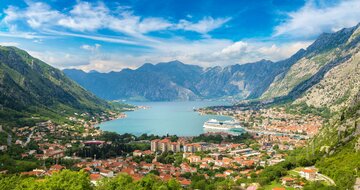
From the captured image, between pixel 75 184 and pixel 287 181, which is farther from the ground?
pixel 75 184

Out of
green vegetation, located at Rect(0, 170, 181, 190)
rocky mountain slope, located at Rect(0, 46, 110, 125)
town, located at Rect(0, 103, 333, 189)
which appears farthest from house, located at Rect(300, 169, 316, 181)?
rocky mountain slope, located at Rect(0, 46, 110, 125)

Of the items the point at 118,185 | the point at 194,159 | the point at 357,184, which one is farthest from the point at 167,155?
the point at 357,184

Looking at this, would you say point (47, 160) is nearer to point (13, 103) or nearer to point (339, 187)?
point (339, 187)

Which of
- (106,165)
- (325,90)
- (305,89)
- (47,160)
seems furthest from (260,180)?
(305,89)

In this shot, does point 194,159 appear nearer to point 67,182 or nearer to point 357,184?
point 357,184

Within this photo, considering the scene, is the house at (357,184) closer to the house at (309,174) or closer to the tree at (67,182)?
the house at (309,174)

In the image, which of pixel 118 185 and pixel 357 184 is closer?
pixel 118 185

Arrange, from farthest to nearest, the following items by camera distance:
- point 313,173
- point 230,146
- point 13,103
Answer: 1. point 13,103
2. point 230,146
3. point 313,173

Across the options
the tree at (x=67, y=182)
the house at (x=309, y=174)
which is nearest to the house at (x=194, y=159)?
the house at (x=309, y=174)
